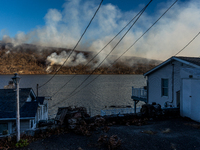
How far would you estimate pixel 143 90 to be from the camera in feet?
65.0

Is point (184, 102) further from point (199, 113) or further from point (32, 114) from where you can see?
point (32, 114)

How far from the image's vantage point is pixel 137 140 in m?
5.80

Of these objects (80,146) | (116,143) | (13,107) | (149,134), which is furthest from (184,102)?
(13,107)

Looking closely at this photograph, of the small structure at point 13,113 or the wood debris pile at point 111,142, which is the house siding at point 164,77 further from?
the small structure at point 13,113

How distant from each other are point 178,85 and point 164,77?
1.90 m

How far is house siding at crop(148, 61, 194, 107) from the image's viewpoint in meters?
14.2

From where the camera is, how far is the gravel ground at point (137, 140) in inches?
211

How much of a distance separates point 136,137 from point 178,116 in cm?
429

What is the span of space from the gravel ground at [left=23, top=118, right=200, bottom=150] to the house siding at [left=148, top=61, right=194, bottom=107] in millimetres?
7672

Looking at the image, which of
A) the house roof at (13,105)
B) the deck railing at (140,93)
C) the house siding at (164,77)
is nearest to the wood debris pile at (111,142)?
the house siding at (164,77)

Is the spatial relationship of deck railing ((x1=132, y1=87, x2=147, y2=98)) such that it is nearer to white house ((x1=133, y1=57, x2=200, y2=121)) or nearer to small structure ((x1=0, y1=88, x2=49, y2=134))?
white house ((x1=133, y1=57, x2=200, y2=121))

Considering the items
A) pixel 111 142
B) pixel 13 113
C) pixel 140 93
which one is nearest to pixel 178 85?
pixel 140 93

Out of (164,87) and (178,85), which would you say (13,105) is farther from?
(178,85)

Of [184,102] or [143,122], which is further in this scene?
[184,102]
